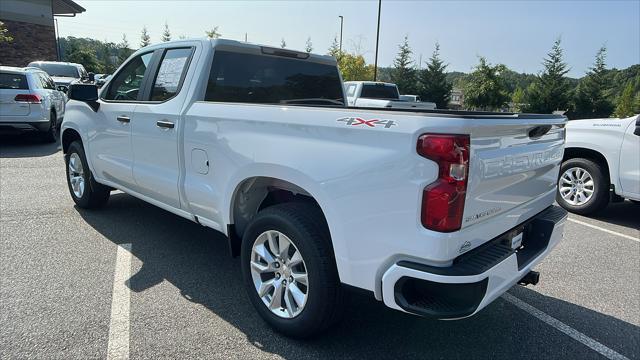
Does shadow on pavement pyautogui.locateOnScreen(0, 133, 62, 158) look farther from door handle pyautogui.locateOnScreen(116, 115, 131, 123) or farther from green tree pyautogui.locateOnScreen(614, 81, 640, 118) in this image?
green tree pyautogui.locateOnScreen(614, 81, 640, 118)

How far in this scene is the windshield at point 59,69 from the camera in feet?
59.8

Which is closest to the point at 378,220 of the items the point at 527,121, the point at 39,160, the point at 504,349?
the point at 527,121

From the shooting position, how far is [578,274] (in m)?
4.18

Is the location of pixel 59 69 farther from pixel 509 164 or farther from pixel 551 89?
pixel 551 89

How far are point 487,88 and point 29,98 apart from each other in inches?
1432

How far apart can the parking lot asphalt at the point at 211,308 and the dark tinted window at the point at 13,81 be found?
5.92 m

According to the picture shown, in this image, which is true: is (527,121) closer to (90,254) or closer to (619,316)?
(619,316)

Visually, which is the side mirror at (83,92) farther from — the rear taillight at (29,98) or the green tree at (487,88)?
the green tree at (487,88)

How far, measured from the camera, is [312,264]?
2.54m

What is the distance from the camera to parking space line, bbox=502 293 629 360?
290cm

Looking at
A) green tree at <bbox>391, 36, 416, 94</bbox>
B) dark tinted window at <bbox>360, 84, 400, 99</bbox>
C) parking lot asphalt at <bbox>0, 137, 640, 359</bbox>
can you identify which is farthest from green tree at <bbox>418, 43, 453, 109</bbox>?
parking lot asphalt at <bbox>0, 137, 640, 359</bbox>

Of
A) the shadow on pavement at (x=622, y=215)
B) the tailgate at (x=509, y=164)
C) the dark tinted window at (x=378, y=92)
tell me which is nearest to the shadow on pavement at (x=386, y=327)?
the tailgate at (x=509, y=164)

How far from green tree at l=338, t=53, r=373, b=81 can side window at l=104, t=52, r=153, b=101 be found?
31341 mm

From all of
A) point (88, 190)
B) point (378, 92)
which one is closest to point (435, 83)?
point (378, 92)
